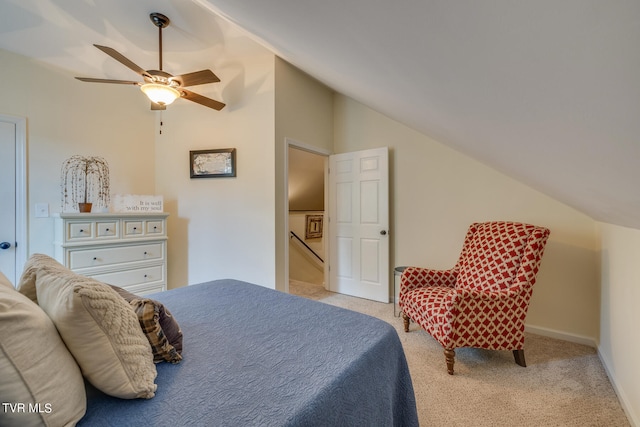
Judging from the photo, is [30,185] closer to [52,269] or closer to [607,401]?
[52,269]

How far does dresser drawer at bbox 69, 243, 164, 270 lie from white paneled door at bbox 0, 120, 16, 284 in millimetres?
597

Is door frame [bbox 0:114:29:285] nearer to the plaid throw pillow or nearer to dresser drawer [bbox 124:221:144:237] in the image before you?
dresser drawer [bbox 124:221:144:237]

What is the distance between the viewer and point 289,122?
3137 mm

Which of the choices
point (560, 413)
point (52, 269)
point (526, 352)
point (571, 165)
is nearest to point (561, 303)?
point (526, 352)

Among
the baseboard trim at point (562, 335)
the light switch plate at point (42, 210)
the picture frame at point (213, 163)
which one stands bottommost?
the baseboard trim at point (562, 335)

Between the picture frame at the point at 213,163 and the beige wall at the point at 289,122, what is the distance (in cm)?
57

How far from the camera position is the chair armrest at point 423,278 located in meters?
2.47

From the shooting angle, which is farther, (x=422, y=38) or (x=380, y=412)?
(x=380, y=412)

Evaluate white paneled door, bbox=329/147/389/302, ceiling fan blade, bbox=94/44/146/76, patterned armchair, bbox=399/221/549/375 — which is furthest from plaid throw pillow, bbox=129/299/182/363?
white paneled door, bbox=329/147/389/302

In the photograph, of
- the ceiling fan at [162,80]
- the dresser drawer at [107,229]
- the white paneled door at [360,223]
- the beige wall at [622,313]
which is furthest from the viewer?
the white paneled door at [360,223]

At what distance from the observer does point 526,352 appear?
87.4 inches

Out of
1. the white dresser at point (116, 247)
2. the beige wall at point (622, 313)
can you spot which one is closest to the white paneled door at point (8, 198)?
the white dresser at point (116, 247)

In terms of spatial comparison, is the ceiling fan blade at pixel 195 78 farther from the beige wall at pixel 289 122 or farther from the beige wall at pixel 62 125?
the beige wall at pixel 62 125

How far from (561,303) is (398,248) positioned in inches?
62.1
